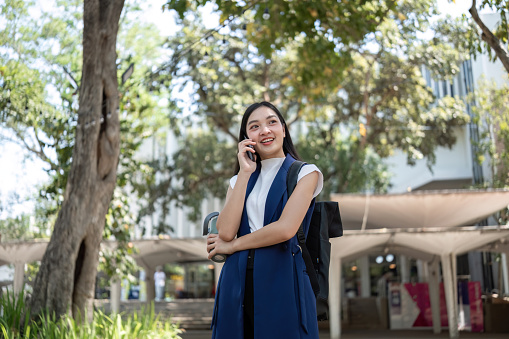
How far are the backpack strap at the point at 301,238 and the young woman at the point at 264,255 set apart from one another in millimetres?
19

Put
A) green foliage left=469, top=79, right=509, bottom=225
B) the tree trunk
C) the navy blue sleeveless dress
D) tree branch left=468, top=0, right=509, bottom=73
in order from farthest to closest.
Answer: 1. green foliage left=469, top=79, right=509, bottom=225
2. tree branch left=468, top=0, right=509, bottom=73
3. the tree trunk
4. the navy blue sleeveless dress

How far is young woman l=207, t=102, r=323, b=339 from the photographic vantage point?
212 centimetres

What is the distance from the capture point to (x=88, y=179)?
660cm

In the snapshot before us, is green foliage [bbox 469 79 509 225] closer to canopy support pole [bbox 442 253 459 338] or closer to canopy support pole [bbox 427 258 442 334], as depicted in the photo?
canopy support pole [bbox 427 258 442 334]

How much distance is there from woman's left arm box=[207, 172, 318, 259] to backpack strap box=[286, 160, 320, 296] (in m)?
0.04

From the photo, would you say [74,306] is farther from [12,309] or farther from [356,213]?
[356,213]

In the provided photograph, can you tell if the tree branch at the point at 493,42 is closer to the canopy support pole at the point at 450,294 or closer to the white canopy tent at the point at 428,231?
the white canopy tent at the point at 428,231

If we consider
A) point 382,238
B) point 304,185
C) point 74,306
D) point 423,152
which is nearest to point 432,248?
point 382,238

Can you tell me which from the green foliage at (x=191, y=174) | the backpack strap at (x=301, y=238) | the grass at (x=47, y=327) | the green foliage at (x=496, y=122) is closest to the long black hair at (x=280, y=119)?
the backpack strap at (x=301, y=238)

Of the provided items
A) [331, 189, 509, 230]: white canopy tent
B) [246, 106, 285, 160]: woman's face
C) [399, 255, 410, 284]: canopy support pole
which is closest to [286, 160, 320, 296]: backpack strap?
[246, 106, 285, 160]: woman's face

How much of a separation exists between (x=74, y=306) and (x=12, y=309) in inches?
24.3

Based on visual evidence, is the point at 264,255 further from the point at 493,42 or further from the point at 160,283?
the point at 160,283

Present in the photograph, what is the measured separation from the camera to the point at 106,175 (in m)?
6.79

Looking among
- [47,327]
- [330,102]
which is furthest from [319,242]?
[330,102]
